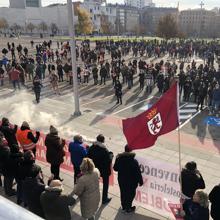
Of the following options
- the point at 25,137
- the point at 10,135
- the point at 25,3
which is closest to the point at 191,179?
the point at 25,137

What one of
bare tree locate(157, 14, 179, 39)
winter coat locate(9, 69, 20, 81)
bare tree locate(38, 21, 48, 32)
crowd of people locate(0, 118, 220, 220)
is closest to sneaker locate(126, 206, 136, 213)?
crowd of people locate(0, 118, 220, 220)

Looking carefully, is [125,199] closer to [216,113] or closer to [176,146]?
[176,146]

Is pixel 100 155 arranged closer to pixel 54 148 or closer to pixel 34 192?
pixel 54 148

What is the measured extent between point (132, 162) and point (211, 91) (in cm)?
1155

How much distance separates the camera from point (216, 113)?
1623cm

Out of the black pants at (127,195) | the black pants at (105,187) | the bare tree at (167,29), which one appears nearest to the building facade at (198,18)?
the bare tree at (167,29)

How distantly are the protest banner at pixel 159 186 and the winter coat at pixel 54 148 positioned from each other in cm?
219

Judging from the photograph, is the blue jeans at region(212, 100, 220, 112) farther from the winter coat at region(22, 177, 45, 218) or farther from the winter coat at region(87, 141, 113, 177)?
the winter coat at region(22, 177, 45, 218)

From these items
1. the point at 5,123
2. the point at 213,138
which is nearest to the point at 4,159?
the point at 5,123

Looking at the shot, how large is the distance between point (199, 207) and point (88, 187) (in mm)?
2044

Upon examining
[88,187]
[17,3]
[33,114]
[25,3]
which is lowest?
[33,114]

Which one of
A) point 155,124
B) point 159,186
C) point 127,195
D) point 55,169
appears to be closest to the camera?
point 155,124

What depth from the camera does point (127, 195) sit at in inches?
283

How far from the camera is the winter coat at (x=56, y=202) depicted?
536 centimetres
